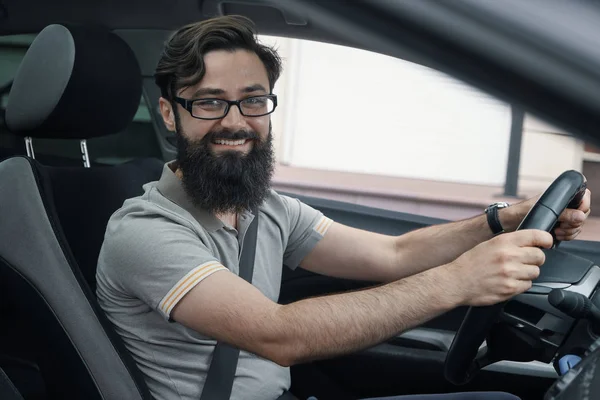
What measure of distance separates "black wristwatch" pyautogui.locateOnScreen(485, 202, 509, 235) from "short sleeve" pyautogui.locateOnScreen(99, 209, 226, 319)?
0.60 m

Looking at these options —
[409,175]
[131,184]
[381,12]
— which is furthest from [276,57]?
[409,175]

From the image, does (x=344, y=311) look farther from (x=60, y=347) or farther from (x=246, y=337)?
→ (x=60, y=347)

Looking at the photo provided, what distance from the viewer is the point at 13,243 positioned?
161 cm

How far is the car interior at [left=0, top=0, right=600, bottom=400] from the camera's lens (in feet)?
1.77

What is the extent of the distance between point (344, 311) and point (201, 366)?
39 centimetres

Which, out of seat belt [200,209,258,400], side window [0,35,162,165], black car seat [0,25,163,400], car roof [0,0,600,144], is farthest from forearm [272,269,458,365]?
side window [0,35,162,165]

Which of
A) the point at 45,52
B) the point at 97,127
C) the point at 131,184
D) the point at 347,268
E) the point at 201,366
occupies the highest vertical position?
the point at 45,52

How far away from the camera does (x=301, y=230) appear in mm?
1971

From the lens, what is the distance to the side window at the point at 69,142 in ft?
8.23

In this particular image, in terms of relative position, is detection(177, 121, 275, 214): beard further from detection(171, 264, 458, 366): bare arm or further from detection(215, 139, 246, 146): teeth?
detection(171, 264, 458, 366): bare arm

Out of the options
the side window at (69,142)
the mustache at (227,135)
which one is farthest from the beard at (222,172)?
the side window at (69,142)

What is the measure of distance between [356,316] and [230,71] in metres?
0.62

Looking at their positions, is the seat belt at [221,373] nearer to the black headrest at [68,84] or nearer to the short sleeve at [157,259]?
the short sleeve at [157,259]

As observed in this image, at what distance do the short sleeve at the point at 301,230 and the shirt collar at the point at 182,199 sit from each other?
278mm
